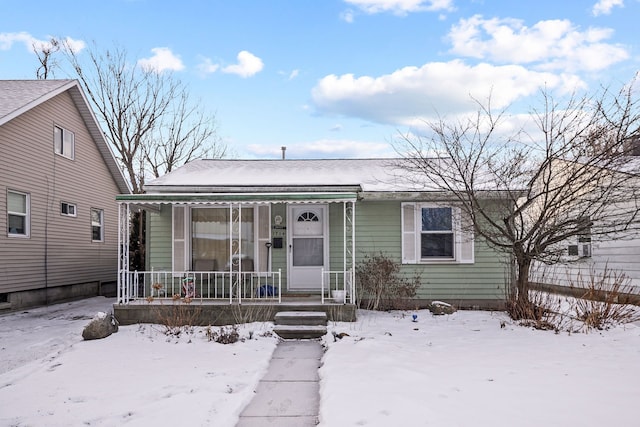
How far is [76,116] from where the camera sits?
15039mm

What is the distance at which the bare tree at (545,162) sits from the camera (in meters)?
8.17

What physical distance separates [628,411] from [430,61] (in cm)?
994

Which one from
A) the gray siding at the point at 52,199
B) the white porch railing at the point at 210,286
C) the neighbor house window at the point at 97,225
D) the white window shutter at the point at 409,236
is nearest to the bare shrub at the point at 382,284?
the white window shutter at the point at 409,236

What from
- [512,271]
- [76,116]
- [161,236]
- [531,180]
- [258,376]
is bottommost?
[258,376]

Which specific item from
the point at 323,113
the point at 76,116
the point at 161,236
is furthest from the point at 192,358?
the point at 323,113

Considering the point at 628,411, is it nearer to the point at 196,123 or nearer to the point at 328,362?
the point at 328,362

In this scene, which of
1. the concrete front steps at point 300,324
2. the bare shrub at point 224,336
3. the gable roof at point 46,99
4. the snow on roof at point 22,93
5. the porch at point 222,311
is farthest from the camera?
the gable roof at point 46,99

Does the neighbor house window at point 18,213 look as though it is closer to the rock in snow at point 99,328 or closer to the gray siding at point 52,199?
the gray siding at point 52,199

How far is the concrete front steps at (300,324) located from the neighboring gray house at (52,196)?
7192mm

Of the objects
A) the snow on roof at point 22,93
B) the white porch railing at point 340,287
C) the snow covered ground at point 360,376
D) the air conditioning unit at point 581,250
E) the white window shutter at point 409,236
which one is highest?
the snow on roof at point 22,93

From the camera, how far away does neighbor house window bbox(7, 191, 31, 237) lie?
39.1 feet

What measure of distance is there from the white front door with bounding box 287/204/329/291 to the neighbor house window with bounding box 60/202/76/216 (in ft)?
24.5

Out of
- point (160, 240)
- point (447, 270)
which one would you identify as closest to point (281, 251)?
point (160, 240)

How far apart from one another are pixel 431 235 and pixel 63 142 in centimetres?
1083
